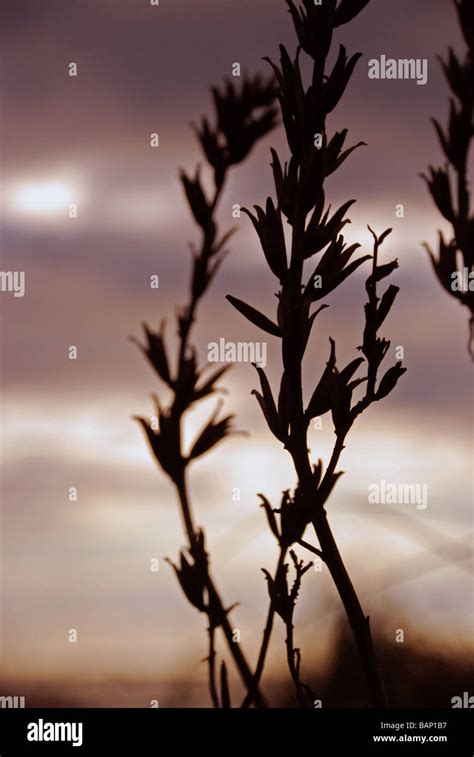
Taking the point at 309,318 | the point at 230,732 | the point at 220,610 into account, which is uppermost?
the point at 309,318

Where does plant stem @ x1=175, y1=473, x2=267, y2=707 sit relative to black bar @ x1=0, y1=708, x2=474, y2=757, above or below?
above

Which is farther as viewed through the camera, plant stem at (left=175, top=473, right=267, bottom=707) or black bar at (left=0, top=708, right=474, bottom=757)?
black bar at (left=0, top=708, right=474, bottom=757)

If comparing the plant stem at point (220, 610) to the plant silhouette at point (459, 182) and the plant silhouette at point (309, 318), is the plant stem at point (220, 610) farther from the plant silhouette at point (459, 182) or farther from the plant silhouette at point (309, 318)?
the plant silhouette at point (459, 182)

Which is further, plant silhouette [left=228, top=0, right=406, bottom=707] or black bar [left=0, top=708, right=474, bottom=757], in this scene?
black bar [left=0, top=708, right=474, bottom=757]

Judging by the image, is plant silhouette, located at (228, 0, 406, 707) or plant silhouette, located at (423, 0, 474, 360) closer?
plant silhouette, located at (228, 0, 406, 707)

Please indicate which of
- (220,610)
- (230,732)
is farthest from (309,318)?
(230,732)

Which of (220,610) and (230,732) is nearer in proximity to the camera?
(220,610)

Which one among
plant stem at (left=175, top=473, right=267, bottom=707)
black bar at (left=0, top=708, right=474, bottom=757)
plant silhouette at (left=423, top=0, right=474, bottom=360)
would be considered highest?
plant silhouette at (left=423, top=0, right=474, bottom=360)

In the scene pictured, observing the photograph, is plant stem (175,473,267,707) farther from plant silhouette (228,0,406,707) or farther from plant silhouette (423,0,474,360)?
plant silhouette (423,0,474,360)

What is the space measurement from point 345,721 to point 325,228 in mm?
915

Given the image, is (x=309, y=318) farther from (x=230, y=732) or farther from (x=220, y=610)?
(x=230, y=732)

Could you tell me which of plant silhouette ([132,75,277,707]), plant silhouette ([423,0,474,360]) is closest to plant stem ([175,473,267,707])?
plant silhouette ([132,75,277,707])

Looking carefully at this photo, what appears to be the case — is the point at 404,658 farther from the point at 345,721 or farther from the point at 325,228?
the point at 325,228

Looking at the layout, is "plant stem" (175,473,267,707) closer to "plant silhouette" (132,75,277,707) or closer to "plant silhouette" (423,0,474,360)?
"plant silhouette" (132,75,277,707)
